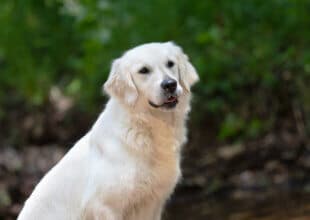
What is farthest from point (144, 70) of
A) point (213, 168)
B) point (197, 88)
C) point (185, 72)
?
point (197, 88)

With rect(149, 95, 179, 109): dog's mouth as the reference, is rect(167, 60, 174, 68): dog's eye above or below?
above

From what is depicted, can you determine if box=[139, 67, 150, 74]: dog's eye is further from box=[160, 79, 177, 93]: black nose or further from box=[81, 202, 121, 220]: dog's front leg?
box=[81, 202, 121, 220]: dog's front leg

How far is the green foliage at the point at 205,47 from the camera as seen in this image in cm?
884

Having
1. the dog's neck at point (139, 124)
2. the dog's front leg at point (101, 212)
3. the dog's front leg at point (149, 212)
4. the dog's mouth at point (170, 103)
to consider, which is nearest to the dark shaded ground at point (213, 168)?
the dog's front leg at point (149, 212)

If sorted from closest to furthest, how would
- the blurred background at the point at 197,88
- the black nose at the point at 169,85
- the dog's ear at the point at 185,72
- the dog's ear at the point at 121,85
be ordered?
the black nose at the point at 169,85 → the dog's ear at the point at 121,85 → the dog's ear at the point at 185,72 → the blurred background at the point at 197,88

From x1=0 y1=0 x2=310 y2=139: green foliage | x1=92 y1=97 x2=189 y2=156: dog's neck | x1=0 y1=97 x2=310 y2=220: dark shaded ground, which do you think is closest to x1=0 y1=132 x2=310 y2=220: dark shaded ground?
x1=0 y1=97 x2=310 y2=220: dark shaded ground

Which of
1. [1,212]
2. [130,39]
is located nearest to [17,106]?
[130,39]

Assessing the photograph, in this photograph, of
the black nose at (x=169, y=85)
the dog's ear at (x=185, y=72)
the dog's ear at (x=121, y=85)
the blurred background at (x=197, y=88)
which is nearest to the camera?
the black nose at (x=169, y=85)

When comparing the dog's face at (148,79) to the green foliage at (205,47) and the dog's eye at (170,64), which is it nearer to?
the dog's eye at (170,64)

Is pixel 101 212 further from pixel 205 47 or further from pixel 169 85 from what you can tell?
pixel 205 47

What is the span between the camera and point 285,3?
8914 mm

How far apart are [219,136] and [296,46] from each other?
1.46m

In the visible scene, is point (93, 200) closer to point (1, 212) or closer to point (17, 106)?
point (1, 212)

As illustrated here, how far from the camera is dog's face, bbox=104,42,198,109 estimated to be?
471 cm
